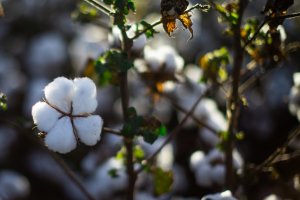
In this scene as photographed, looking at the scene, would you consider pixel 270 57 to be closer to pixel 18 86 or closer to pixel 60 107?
pixel 60 107

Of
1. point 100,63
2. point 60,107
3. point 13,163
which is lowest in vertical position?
point 60,107

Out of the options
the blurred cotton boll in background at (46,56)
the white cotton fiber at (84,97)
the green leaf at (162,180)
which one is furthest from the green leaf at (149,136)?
the blurred cotton boll in background at (46,56)

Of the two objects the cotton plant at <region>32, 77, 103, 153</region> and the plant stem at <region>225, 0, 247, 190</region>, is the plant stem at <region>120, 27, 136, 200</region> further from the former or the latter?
the plant stem at <region>225, 0, 247, 190</region>

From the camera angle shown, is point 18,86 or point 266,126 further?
point 18,86

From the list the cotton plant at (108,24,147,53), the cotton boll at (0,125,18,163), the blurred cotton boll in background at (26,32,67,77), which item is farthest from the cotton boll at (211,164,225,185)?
the blurred cotton boll in background at (26,32,67,77)

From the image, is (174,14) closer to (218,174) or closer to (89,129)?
(89,129)

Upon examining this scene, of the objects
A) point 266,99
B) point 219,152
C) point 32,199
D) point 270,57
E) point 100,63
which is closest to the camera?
point 100,63

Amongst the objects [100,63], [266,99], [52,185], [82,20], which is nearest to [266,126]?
[266,99]
